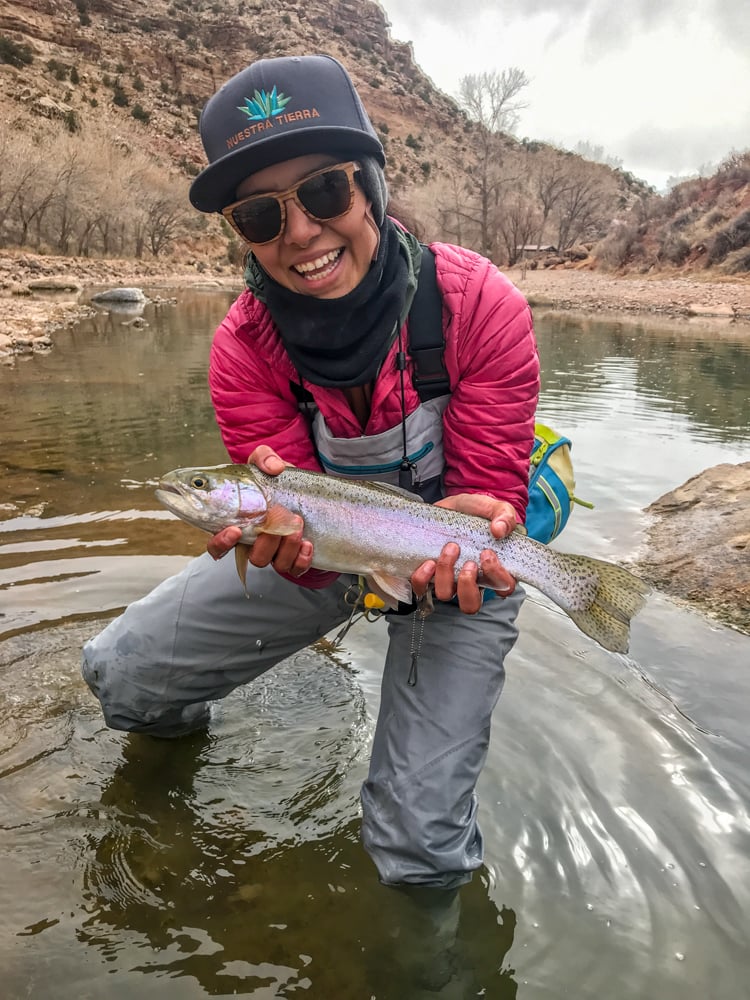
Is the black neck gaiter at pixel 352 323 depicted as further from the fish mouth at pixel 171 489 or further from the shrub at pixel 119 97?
the shrub at pixel 119 97

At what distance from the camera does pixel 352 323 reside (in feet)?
8.47

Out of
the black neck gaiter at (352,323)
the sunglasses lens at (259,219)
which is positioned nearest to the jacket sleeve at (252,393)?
the black neck gaiter at (352,323)

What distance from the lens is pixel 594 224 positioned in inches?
2191

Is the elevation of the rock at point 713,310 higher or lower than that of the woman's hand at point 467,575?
higher

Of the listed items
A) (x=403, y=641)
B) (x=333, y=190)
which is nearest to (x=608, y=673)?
(x=403, y=641)

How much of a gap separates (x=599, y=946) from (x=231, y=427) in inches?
90.0

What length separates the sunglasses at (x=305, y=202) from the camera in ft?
8.02

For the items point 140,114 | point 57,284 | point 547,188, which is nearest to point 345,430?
point 57,284

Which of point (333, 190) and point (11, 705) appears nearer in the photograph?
point (333, 190)

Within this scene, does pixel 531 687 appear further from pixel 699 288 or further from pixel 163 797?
pixel 699 288

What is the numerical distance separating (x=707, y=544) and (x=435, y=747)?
352 cm

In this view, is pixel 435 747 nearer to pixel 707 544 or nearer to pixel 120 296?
pixel 707 544

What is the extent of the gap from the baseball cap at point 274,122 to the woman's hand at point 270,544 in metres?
0.97

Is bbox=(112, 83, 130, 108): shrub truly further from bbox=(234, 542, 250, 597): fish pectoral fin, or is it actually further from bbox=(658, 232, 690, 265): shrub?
bbox=(234, 542, 250, 597): fish pectoral fin
